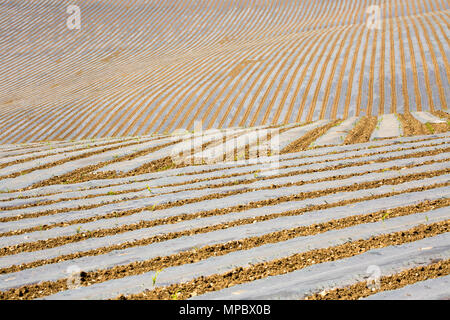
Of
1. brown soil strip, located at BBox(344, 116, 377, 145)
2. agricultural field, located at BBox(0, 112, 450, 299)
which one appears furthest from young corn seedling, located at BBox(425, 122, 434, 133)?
brown soil strip, located at BBox(344, 116, 377, 145)

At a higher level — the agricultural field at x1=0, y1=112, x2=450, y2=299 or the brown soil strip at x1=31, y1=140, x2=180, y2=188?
the brown soil strip at x1=31, y1=140, x2=180, y2=188

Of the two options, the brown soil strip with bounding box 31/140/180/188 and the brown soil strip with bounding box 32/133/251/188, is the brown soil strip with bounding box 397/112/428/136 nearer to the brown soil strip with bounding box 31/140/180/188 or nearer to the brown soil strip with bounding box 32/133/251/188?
the brown soil strip with bounding box 32/133/251/188

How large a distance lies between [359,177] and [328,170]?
1.95 ft

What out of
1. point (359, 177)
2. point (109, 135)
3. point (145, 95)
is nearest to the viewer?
point (359, 177)

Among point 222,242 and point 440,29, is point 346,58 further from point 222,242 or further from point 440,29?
point 222,242

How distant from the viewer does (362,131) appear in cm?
858

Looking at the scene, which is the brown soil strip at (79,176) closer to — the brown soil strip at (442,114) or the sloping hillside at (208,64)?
the sloping hillside at (208,64)

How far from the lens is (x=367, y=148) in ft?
23.3

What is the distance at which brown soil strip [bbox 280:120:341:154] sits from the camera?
24.8 feet

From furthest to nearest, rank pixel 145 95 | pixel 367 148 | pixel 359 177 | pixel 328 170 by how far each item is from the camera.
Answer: pixel 145 95 < pixel 367 148 < pixel 328 170 < pixel 359 177

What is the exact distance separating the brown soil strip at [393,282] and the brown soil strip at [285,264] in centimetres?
43

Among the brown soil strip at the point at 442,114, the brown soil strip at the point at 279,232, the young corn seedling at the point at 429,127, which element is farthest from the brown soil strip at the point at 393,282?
the brown soil strip at the point at 442,114
